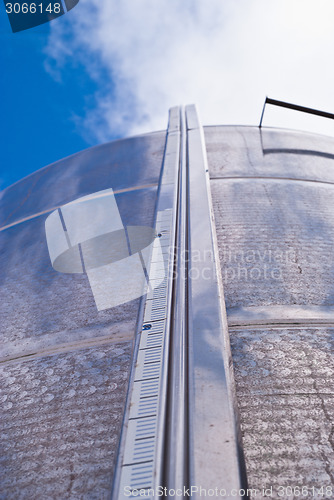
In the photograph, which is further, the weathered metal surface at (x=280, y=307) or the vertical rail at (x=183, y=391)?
the weathered metal surface at (x=280, y=307)

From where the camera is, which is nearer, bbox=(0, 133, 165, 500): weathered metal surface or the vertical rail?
the vertical rail

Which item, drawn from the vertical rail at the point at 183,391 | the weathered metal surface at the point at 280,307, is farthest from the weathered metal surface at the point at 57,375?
the weathered metal surface at the point at 280,307

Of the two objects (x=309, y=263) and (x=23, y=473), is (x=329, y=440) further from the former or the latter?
(x=309, y=263)

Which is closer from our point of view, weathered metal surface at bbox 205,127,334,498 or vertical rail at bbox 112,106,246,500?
vertical rail at bbox 112,106,246,500

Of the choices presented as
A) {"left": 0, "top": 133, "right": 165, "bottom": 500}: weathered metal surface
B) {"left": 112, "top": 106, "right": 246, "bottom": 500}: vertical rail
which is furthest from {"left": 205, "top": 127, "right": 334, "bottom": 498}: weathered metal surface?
{"left": 0, "top": 133, "right": 165, "bottom": 500}: weathered metal surface

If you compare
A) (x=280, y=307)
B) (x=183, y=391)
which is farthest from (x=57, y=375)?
(x=280, y=307)

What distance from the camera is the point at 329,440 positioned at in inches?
39.0

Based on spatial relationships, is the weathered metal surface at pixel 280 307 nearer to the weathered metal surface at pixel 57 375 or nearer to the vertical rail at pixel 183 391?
the vertical rail at pixel 183 391

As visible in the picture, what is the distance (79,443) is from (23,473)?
18cm

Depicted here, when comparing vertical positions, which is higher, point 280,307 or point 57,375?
point 280,307

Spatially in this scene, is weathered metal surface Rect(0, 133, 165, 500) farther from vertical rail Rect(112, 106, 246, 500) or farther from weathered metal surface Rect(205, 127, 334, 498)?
weathered metal surface Rect(205, 127, 334, 498)

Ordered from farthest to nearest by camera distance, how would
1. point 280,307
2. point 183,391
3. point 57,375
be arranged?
point 280,307 → point 57,375 → point 183,391

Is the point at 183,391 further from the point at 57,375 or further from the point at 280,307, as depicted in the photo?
the point at 280,307

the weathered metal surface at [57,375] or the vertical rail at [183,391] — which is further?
the weathered metal surface at [57,375]
